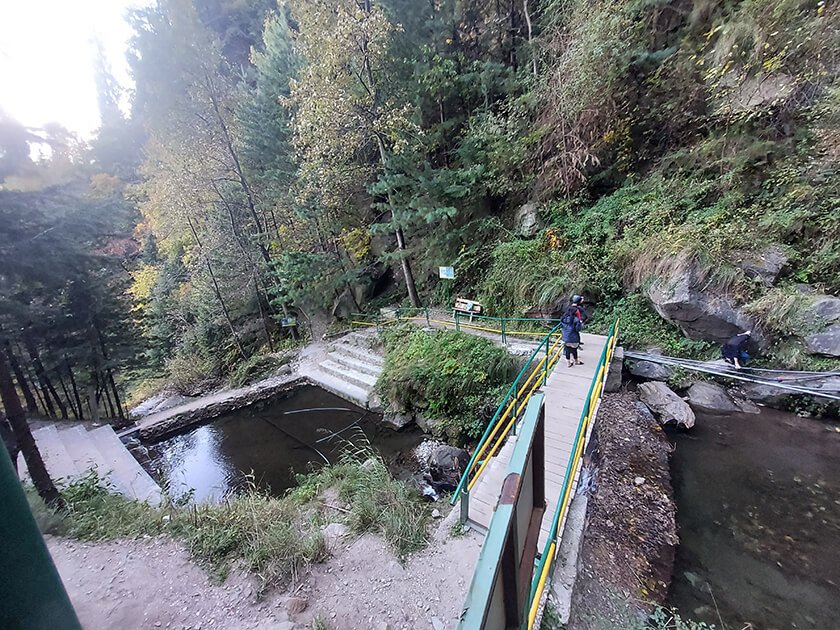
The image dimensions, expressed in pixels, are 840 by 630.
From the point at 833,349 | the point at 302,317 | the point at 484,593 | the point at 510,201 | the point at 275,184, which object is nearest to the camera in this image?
the point at 484,593

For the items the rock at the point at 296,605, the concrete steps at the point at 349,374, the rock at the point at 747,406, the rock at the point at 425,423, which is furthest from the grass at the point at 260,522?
the rock at the point at 747,406

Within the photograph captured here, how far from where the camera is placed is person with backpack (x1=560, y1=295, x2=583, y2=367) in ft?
21.7

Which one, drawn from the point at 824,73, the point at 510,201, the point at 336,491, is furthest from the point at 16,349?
the point at 824,73

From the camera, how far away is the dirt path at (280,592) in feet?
10.9

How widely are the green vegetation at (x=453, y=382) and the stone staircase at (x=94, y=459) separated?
497 centimetres

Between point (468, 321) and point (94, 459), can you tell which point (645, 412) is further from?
point (94, 459)

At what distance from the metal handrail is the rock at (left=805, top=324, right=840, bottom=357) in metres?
3.17

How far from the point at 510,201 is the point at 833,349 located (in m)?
8.60

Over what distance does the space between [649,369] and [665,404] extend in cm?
119

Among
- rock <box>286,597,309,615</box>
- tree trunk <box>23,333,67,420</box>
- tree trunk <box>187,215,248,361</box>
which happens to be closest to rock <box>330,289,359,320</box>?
tree trunk <box>187,215,248,361</box>

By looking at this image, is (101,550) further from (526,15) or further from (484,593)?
(526,15)

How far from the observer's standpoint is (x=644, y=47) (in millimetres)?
9070

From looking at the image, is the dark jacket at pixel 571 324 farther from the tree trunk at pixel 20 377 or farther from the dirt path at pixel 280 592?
the tree trunk at pixel 20 377

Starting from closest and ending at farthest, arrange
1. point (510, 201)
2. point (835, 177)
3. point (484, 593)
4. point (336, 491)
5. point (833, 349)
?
point (484, 593) → point (336, 491) → point (833, 349) → point (835, 177) → point (510, 201)
